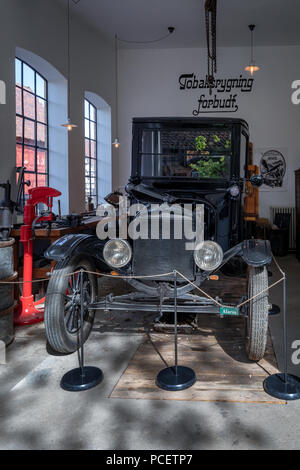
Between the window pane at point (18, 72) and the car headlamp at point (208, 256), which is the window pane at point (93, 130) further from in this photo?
the car headlamp at point (208, 256)

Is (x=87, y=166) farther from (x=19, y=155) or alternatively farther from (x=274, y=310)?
(x=274, y=310)

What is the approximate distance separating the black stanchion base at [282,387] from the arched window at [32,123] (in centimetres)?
446

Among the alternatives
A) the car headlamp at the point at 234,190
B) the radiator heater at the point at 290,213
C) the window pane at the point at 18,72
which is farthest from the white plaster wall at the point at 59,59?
the radiator heater at the point at 290,213

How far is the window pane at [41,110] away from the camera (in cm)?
623

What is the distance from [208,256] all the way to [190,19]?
6267 millimetres

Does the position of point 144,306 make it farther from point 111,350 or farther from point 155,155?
point 155,155

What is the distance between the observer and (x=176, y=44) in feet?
27.8

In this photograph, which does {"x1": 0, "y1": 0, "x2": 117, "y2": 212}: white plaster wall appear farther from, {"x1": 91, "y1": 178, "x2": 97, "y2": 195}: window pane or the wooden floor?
the wooden floor

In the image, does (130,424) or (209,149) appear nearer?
(130,424)

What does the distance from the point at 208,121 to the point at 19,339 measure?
2.49 m

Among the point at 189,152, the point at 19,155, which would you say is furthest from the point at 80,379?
the point at 19,155

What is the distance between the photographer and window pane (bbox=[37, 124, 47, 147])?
6.29 metres

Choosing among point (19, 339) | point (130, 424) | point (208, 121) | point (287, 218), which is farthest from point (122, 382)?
point (287, 218)

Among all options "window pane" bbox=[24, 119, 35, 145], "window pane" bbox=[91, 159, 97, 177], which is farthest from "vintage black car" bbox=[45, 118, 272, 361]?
"window pane" bbox=[91, 159, 97, 177]
